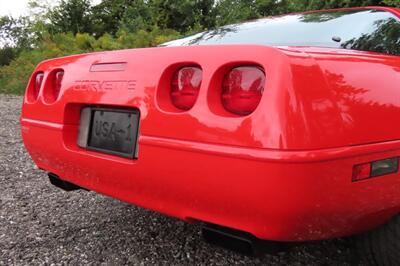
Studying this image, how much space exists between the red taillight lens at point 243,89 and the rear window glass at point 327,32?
Result: 58cm

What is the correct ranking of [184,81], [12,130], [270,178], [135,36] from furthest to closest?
1. [135,36]
2. [12,130]
3. [184,81]
4. [270,178]

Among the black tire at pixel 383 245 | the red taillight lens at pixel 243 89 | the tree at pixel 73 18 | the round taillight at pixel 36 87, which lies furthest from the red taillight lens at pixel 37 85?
the tree at pixel 73 18

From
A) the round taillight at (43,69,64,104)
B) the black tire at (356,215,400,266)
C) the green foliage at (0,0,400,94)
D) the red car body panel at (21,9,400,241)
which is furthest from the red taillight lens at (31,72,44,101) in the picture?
the green foliage at (0,0,400,94)

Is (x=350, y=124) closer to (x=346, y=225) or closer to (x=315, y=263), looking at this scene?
(x=346, y=225)

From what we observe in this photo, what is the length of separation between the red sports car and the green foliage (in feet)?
40.2

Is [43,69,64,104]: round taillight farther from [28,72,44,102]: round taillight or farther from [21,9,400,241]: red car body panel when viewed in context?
[21,9,400,241]: red car body panel

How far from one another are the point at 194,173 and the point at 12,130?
5427 millimetres

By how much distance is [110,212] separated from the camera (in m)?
2.81

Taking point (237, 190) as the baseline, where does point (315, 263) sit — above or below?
below

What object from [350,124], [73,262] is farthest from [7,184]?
[350,124]

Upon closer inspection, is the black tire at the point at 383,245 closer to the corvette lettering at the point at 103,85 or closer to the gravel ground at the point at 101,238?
the gravel ground at the point at 101,238

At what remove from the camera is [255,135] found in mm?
1319

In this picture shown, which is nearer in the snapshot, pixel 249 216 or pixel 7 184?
pixel 249 216

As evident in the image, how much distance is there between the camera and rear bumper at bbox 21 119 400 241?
1300mm
